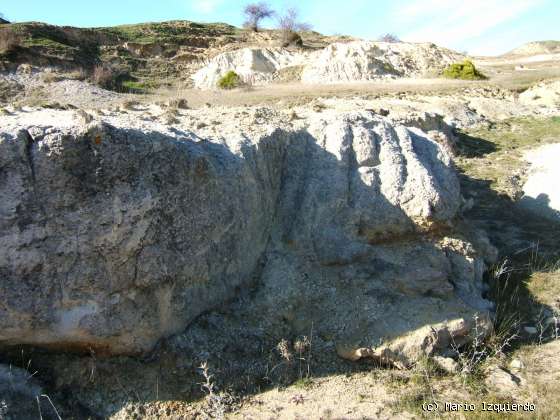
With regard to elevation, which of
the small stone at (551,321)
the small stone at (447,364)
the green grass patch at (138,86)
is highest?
the green grass patch at (138,86)

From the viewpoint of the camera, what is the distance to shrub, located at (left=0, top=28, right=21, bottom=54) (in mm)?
21359

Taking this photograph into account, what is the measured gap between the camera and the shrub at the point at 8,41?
21359mm

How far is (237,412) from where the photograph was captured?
387 centimetres

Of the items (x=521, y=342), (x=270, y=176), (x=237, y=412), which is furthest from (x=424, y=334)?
(x=270, y=176)

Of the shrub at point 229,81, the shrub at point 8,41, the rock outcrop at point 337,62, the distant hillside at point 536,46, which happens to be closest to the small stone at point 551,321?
the shrub at point 229,81

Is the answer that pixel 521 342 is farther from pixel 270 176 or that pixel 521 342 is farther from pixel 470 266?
pixel 270 176

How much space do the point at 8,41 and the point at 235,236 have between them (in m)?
22.4

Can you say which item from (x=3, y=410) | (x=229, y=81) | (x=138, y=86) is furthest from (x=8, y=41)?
(x=3, y=410)

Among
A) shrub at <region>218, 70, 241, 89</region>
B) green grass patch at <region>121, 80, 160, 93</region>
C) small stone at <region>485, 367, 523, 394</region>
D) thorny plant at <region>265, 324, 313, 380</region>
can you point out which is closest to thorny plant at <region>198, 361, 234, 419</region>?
thorny plant at <region>265, 324, 313, 380</region>

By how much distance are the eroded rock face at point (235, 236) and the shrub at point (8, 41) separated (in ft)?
67.7

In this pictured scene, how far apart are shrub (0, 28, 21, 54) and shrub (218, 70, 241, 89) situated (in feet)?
32.5

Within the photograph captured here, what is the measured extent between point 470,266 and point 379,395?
231cm

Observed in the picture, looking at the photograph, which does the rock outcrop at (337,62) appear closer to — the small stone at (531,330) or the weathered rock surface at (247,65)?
the weathered rock surface at (247,65)

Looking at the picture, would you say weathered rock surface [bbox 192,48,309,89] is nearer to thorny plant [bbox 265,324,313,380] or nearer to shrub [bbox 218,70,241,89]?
shrub [bbox 218,70,241,89]
